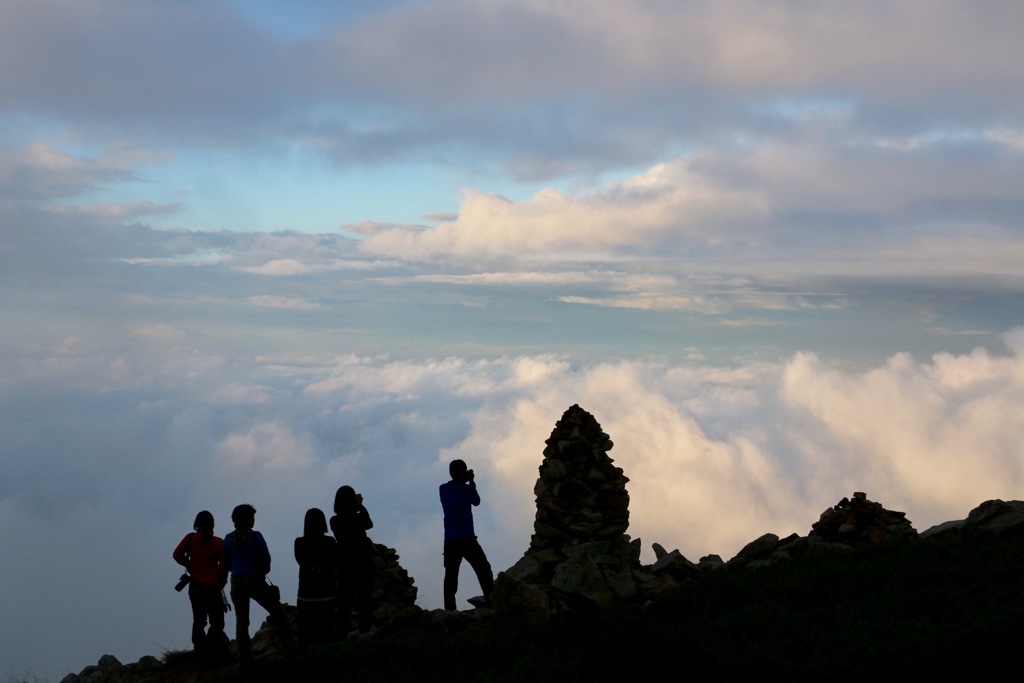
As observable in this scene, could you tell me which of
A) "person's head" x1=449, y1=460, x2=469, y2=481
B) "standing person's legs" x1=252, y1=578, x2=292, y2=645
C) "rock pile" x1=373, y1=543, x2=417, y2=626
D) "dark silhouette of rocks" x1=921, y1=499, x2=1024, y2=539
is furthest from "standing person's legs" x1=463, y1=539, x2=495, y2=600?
"dark silhouette of rocks" x1=921, y1=499, x2=1024, y2=539

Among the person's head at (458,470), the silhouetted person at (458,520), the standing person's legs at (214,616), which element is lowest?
the standing person's legs at (214,616)

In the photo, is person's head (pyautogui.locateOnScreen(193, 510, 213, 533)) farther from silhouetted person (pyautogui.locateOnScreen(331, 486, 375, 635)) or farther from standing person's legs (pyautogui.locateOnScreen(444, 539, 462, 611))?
standing person's legs (pyautogui.locateOnScreen(444, 539, 462, 611))

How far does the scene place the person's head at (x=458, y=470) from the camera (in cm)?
1591

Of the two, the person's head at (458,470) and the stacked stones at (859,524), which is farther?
the stacked stones at (859,524)

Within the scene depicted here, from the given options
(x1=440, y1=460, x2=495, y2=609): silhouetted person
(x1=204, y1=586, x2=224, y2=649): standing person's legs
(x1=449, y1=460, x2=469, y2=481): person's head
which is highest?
(x1=449, y1=460, x2=469, y2=481): person's head

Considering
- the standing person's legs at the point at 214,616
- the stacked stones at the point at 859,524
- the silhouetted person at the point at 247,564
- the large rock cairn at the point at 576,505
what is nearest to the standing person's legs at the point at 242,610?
the silhouetted person at the point at 247,564

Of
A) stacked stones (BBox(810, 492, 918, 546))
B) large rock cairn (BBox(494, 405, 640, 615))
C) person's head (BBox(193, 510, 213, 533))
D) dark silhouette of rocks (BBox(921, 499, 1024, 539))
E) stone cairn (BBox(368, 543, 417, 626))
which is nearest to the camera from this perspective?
person's head (BBox(193, 510, 213, 533))

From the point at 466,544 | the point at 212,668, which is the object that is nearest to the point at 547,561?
the point at 466,544

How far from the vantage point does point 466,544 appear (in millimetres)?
16125

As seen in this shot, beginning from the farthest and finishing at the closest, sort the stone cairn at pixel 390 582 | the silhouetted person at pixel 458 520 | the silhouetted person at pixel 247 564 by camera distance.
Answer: the stone cairn at pixel 390 582
the silhouetted person at pixel 458 520
the silhouetted person at pixel 247 564

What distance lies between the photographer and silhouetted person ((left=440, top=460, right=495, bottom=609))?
1591 centimetres

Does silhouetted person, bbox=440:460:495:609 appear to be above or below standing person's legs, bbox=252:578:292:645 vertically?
above

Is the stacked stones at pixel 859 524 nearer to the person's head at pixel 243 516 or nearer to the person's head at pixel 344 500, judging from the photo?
the person's head at pixel 344 500

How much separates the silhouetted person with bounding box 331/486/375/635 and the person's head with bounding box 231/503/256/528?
4.64 feet
